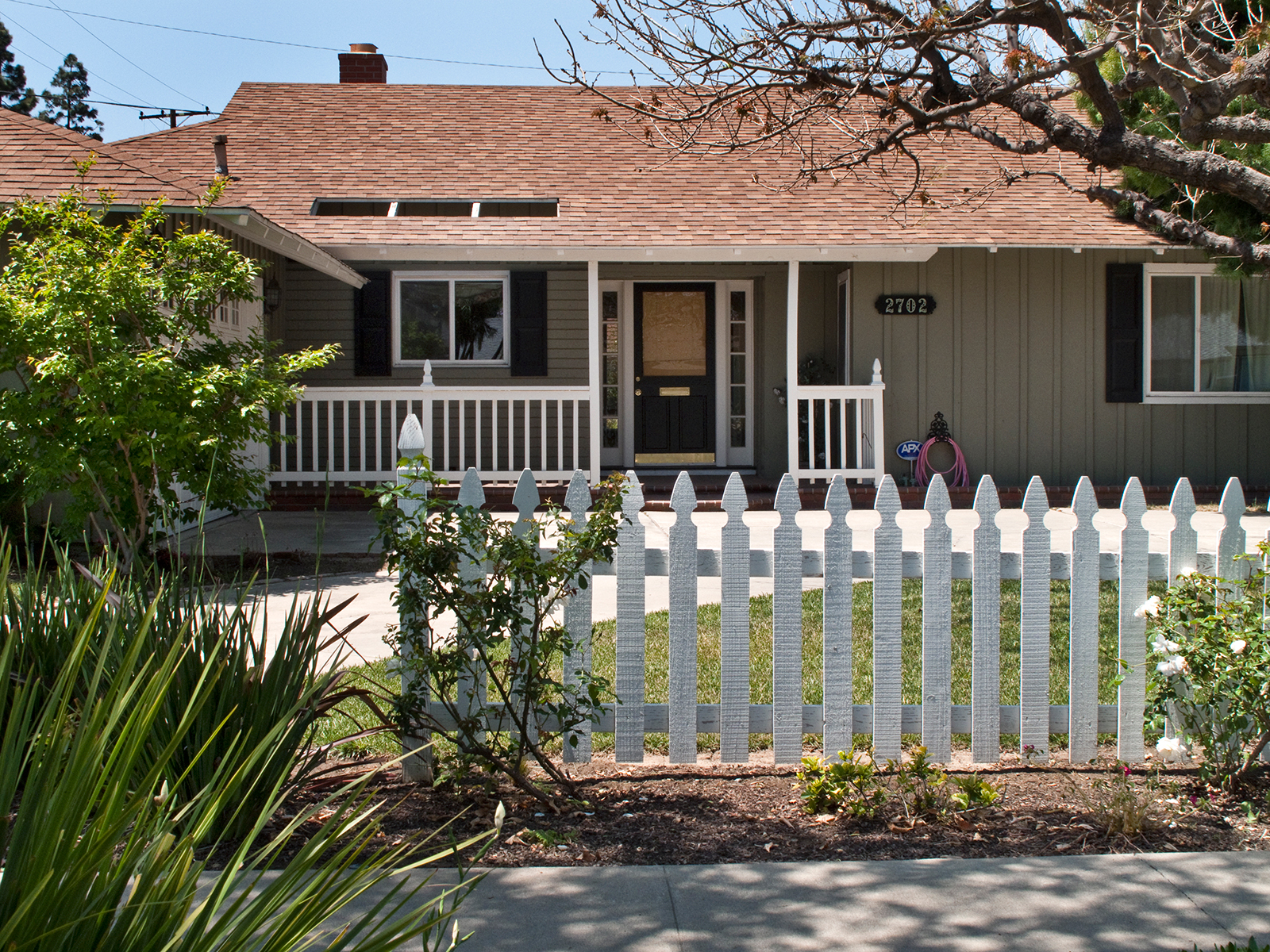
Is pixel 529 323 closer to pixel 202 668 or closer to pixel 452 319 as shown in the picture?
pixel 452 319

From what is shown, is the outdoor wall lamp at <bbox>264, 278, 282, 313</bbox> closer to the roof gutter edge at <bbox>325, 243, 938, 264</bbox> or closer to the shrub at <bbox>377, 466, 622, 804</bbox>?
the roof gutter edge at <bbox>325, 243, 938, 264</bbox>

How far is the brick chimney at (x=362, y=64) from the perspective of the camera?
16594mm

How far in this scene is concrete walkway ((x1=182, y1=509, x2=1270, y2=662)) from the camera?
680 centimetres

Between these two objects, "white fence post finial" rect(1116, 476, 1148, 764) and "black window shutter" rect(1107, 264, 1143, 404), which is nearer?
"white fence post finial" rect(1116, 476, 1148, 764)

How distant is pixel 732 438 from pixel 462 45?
11.4 metres

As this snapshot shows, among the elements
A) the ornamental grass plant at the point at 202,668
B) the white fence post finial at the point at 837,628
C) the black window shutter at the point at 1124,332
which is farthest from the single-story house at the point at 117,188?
the black window shutter at the point at 1124,332

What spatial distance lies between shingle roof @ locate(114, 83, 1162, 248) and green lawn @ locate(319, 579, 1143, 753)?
5790mm

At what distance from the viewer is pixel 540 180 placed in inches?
537

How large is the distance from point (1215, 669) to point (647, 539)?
642 cm

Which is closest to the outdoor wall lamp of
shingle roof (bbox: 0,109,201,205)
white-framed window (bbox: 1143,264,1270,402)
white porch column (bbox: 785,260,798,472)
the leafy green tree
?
shingle roof (bbox: 0,109,201,205)

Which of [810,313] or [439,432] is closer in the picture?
[439,432]

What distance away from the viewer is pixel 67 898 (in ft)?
4.59

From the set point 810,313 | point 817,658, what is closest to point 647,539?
point 817,658

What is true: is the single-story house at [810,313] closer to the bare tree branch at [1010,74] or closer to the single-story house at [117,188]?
the single-story house at [117,188]
